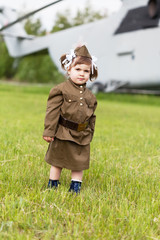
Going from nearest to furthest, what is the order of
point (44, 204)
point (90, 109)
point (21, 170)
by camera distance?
point (44, 204) < point (90, 109) < point (21, 170)

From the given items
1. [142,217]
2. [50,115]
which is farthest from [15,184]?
[142,217]

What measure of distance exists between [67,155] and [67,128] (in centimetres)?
17

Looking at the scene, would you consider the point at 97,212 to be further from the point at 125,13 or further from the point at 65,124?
the point at 125,13

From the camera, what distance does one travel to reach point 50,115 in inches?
75.4

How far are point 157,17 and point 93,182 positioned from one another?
11264mm

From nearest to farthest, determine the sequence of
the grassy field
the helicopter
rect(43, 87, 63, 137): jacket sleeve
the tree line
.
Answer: the grassy field → rect(43, 87, 63, 137): jacket sleeve → the helicopter → the tree line

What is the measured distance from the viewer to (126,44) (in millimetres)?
13320

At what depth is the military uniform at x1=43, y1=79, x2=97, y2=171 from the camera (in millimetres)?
1913

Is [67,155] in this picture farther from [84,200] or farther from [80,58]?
[80,58]

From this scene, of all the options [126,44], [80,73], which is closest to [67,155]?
[80,73]

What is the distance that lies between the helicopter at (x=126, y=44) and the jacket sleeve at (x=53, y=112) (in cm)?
1102

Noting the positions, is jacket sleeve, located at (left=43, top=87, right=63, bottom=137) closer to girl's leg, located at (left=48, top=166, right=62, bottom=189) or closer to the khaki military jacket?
the khaki military jacket

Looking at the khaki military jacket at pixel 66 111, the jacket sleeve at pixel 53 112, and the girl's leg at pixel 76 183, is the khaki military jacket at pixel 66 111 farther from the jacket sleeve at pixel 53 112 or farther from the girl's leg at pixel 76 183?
the girl's leg at pixel 76 183

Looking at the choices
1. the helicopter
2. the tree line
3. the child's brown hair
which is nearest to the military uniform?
the child's brown hair
